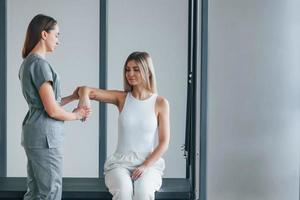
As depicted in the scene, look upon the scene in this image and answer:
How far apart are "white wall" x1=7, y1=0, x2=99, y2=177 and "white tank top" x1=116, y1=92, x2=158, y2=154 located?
1053 mm

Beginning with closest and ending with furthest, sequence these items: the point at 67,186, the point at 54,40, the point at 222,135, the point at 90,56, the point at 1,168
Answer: the point at 54,40 → the point at 67,186 → the point at 1,168 → the point at 90,56 → the point at 222,135

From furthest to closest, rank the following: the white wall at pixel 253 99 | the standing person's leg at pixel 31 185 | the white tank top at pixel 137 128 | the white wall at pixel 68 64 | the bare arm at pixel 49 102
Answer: the white wall at pixel 253 99 < the white wall at pixel 68 64 < the white tank top at pixel 137 128 < the standing person's leg at pixel 31 185 < the bare arm at pixel 49 102

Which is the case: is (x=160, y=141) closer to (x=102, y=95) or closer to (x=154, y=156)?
(x=154, y=156)

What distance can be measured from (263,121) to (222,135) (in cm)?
29

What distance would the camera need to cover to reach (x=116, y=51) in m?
3.51

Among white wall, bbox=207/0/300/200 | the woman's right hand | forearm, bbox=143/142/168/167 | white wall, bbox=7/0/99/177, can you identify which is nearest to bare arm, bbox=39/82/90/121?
the woman's right hand

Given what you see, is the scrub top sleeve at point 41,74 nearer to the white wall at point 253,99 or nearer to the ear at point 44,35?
the ear at point 44,35

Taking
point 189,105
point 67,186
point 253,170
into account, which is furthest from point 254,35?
point 67,186

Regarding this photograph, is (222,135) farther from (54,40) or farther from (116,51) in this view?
(54,40)

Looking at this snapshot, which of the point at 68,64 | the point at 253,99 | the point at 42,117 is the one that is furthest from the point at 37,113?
the point at 253,99

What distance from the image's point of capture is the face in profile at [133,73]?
2.49 m

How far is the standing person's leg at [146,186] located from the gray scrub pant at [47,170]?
33 centimetres

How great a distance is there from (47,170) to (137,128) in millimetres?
457

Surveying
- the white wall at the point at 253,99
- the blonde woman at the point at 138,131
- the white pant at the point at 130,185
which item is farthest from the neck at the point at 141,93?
the white wall at the point at 253,99
